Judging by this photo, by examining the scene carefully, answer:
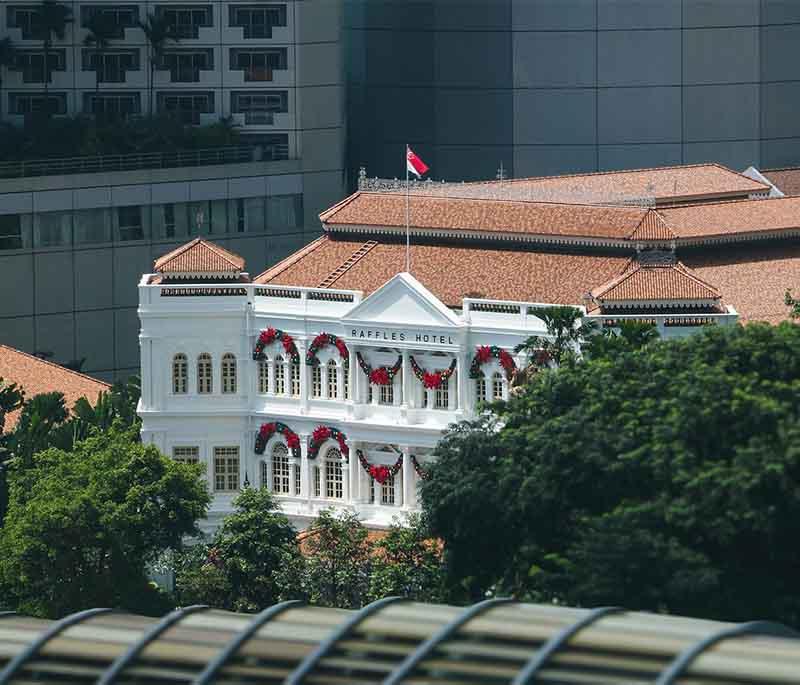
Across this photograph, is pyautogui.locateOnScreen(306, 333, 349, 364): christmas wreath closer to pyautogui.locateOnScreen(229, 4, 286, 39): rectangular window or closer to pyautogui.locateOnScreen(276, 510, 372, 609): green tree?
pyautogui.locateOnScreen(276, 510, 372, 609): green tree

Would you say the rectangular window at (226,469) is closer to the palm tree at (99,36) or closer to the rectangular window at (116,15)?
the palm tree at (99,36)

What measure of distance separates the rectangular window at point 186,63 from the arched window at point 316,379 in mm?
42715

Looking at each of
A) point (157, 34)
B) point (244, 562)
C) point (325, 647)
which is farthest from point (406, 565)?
point (157, 34)

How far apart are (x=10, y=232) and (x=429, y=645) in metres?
109

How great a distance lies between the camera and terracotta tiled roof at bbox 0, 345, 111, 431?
537 feet

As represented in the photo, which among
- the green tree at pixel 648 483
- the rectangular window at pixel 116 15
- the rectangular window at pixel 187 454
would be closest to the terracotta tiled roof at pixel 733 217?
the rectangular window at pixel 187 454

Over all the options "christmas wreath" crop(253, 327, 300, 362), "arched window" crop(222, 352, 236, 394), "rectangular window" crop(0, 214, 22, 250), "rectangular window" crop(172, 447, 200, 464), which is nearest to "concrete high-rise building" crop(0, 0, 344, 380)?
"rectangular window" crop(0, 214, 22, 250)

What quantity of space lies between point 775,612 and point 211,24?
3512 inches

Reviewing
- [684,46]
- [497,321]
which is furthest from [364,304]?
[684,46]

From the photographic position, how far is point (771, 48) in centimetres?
19600

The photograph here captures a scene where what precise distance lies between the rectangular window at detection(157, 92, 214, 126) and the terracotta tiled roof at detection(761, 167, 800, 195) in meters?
31.1

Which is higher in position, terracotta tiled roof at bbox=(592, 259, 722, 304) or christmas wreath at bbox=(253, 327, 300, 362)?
terracotta tiled roof at bbox=(592, 259, 722, 304)

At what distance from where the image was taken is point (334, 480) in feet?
495

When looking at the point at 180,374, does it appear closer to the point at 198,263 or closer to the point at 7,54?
the point at 198,263
